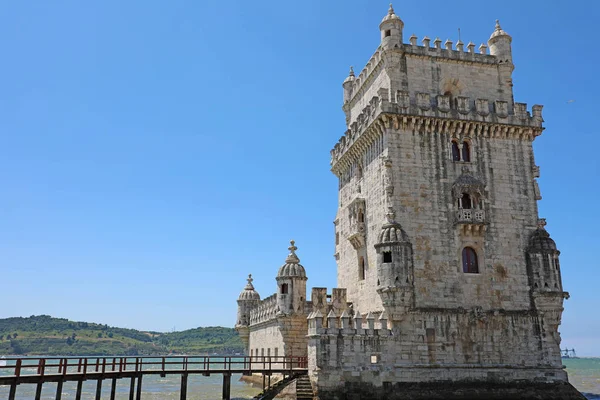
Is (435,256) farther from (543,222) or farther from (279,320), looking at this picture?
(279,320)

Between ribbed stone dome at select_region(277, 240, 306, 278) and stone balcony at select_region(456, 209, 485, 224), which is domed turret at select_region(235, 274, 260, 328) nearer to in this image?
ribbed stone dome at select_region(277, 240, 306, 278)

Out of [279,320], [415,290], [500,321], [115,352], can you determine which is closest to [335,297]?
[279,320]

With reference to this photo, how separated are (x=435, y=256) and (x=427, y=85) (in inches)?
386

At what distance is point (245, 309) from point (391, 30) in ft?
87.7

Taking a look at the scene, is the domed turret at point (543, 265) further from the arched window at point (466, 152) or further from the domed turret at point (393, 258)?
the domed turret at point (393, 258)

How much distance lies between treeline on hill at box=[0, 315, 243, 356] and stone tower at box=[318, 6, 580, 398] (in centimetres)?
13279

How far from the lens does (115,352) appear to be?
511ft

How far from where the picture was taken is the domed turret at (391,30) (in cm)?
3244

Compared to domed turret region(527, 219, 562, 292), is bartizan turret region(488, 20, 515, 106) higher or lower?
higher

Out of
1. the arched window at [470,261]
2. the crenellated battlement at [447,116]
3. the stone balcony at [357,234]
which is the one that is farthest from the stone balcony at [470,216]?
the stone balcony at [357,234]

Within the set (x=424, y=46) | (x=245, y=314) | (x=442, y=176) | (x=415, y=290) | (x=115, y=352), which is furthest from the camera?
(x=115, y=352)

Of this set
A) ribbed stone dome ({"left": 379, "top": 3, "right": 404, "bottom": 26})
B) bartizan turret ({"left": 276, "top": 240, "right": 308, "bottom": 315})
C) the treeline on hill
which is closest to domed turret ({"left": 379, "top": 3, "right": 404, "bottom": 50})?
ribbed stone dome ({"left": 379, "top": 3, "right": 404, "bottom": 26})

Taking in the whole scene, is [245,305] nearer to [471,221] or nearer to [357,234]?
[357,234]

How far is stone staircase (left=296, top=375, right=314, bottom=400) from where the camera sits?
89.0 ft
